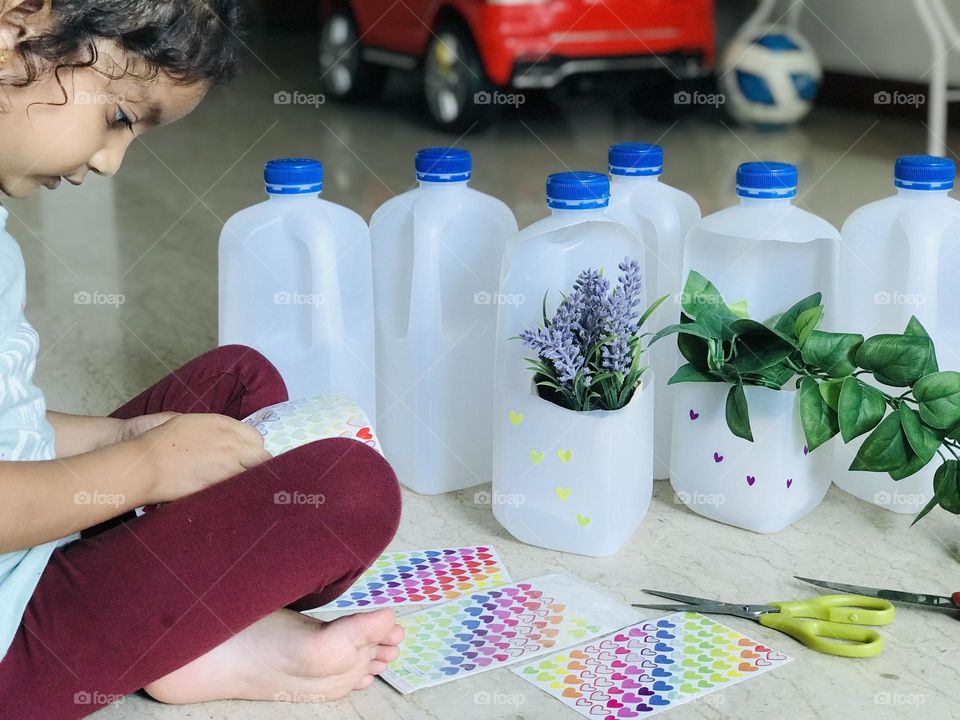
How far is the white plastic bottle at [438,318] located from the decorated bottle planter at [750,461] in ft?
0.71

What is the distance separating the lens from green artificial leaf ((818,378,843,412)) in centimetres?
104

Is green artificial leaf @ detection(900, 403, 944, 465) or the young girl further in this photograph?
green artificial leaf @ detection(900, 403, 944, 465)

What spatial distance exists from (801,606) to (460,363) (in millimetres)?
429

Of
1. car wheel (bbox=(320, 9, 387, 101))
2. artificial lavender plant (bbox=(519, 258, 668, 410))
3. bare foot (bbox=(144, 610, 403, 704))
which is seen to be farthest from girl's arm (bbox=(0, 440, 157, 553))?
car wheel (bbox=(320, 9, 387, 101))

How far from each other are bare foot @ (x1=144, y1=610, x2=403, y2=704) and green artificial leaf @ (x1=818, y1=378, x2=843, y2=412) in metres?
0.44

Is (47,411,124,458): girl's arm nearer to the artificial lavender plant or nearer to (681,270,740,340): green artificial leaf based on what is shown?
the artificial lavender plant

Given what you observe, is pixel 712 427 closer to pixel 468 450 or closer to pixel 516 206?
pixel 468 450

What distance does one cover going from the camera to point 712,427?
43.3 inches

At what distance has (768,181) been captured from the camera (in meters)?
1.09

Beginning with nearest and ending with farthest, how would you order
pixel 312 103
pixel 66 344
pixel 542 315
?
pixel 542 315 < pixel 66 344 < pixel 312 103

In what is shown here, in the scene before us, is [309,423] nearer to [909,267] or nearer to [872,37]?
[909,267]

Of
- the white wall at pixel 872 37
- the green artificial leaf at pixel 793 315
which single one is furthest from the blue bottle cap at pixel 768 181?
the white wall at pixel 872 37

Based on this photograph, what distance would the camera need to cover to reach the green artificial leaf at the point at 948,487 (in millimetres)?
1030

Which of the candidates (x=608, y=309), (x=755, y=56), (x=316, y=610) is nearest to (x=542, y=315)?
(x=608, y=309)
